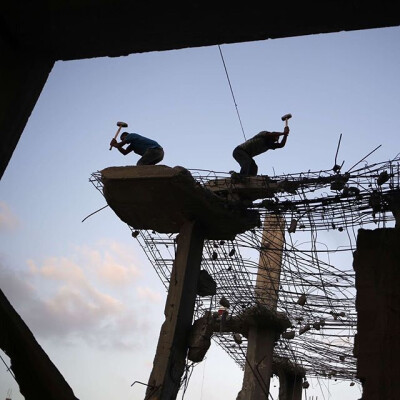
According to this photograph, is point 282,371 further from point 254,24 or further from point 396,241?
point 254,24

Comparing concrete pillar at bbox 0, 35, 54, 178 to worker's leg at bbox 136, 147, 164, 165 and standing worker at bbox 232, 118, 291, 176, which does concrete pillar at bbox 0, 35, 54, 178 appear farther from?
standing worker at bbox 232, 118, 291, 176

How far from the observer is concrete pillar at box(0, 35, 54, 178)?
197 cm

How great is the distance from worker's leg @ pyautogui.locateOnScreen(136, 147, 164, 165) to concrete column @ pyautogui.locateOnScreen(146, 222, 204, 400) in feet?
4.80

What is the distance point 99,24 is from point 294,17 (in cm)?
83

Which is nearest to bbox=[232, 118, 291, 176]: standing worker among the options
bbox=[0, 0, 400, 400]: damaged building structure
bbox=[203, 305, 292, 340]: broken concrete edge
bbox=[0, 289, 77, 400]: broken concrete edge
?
bbox=[0, 0, 400, 400]: damaged building structure

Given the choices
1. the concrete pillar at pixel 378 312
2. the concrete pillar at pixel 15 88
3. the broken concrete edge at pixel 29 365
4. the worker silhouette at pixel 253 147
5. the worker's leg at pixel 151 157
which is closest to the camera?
the broken concrete edge at pixel 29 365

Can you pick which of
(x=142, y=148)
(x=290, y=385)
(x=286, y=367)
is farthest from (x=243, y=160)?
(x=290, y=385)

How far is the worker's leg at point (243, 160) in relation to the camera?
33.3 feet

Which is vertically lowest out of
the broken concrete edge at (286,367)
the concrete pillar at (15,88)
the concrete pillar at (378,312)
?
the concrete pillar at (15,88)

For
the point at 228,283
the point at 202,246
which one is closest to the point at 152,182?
the point at 202,246

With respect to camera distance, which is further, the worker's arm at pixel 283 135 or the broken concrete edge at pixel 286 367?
the broken concrete edge at pixel 286 367

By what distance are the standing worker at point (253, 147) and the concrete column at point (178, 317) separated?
1.67 metres

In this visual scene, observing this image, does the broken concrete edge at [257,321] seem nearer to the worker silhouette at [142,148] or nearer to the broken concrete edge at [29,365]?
the worker silhouette at [142,148]

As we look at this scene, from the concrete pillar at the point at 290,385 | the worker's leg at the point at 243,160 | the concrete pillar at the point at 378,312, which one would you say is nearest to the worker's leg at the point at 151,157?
the worker's leg at the point at 243,160
